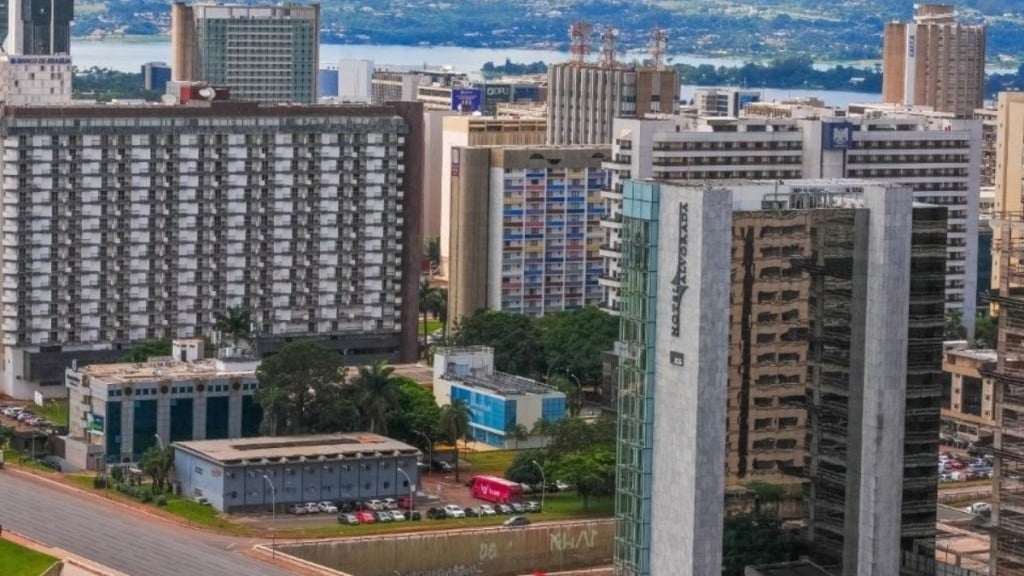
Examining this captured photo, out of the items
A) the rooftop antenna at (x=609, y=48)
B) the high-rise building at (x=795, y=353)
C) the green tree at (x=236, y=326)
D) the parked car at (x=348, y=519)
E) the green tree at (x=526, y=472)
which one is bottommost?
the parked car at (x=348, y=519)

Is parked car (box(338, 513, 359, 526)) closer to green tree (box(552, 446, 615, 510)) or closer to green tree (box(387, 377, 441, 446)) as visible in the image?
green tree (box(552, 446, 615, 510))

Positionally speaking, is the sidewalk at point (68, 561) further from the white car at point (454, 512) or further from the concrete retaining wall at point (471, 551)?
the white car at point (454, 512)

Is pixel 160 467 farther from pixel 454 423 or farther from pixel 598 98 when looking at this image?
pixel 598 98

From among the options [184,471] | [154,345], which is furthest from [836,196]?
[154,345]

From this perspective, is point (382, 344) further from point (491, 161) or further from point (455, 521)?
point (455, 521)

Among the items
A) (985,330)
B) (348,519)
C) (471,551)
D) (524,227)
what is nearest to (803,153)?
(985,330)

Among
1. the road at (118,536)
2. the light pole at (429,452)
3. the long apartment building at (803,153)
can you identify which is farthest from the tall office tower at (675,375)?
the long apartment building at (803,153)
